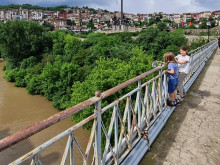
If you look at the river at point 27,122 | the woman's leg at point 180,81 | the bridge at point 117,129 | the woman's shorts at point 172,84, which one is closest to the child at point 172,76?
the woman's shorts at point 172,84

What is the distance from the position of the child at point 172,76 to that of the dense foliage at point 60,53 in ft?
36.5

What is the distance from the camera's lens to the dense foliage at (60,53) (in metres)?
20.4

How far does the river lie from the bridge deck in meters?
8.01

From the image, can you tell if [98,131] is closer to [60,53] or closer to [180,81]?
[180,81]

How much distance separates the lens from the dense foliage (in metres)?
20.4

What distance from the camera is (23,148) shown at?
12438 millimetres

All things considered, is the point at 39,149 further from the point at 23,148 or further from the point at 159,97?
the point at 23,148

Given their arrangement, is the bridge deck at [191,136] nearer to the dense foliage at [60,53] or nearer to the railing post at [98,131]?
the railing post at [98,131]

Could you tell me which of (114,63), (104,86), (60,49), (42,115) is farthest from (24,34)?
(104,86)

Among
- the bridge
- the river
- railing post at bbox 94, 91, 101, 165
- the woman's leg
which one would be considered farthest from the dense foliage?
railing post at bbox 94, 91, 101, 165

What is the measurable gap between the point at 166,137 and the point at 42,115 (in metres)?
16.2

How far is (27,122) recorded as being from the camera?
16203 mm

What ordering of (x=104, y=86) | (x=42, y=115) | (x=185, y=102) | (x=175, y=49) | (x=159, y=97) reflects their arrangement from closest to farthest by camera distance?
(x=159, y=97)
(x=185, y=102)
(x=104, y=86)
(x=42, y=115)
(x=175, y=49)

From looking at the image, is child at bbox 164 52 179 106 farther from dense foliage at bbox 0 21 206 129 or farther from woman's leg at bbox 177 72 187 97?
dense foliage at bbox 0 21 206 129
